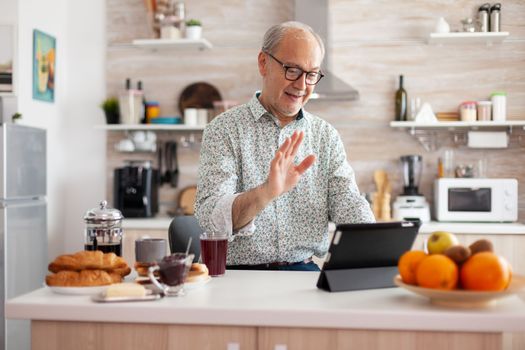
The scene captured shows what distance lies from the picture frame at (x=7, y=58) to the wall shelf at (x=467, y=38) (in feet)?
8.88

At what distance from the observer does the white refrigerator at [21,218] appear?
12.4ft

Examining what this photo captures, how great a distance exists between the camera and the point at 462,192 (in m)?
4.44

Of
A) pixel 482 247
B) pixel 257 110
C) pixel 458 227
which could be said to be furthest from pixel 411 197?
pixel 482 247

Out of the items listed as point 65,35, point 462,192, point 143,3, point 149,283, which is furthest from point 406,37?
point 149,283

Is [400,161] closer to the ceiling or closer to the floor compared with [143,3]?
closer to the floor

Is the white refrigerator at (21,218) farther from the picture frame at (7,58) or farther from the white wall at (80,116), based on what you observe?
the white wall at (80,116)

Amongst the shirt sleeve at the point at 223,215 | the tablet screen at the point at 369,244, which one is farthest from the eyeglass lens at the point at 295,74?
the tablet screen at the point at 369,244

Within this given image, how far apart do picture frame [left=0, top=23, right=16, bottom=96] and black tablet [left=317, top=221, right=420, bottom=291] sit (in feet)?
10.4

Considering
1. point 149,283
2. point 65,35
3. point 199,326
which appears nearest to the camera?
point 199,326

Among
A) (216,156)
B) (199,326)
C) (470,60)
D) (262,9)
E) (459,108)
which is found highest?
(262,9)

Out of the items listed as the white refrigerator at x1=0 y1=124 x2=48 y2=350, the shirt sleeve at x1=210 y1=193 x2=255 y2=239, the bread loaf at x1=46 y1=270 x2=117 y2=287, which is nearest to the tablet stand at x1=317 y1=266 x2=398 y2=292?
the shirt sleeve at x1=210 y1=193 x2=255 y2=239

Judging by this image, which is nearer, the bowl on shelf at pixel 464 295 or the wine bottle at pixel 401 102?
the bowl on shelf at pixel 464 295

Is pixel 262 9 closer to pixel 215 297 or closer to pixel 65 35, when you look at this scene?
pixel 65 35

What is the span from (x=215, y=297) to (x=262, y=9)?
3.56m
